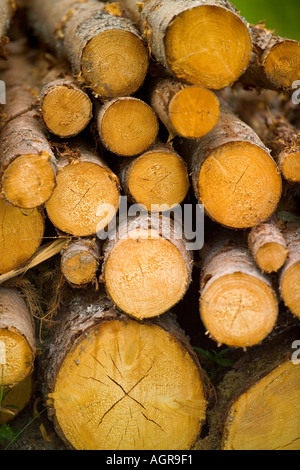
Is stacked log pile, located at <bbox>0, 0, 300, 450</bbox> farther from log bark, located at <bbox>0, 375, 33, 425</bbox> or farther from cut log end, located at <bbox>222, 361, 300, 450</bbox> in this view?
log bark, located at <bbox>0, 375, 33, 425</bbox>

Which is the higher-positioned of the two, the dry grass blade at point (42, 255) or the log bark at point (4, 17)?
the log bark at point (4, 17)

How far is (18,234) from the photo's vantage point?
2.20m

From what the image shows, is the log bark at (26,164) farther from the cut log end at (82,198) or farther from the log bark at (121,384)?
the log bark at (121,384)

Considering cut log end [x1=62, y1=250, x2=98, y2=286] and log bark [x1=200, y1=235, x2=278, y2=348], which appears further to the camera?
cut log end [x1=62, y1=250, x2=98, y2=286]

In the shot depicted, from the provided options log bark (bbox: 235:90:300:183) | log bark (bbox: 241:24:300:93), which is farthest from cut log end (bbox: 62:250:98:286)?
log bark (bbox: 241:24:300:93)

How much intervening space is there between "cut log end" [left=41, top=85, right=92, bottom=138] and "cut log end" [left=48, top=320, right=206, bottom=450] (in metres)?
0.90

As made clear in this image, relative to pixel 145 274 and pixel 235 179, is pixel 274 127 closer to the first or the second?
A: pixel 235 179

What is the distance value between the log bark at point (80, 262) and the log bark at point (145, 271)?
84mm

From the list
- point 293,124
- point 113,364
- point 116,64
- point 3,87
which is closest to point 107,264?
point 113,364

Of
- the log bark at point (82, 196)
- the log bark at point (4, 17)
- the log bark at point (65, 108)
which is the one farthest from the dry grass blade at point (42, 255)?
the log bark at point (4, 17)

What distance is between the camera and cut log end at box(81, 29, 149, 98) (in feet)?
7.03

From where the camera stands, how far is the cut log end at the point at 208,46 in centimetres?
184
